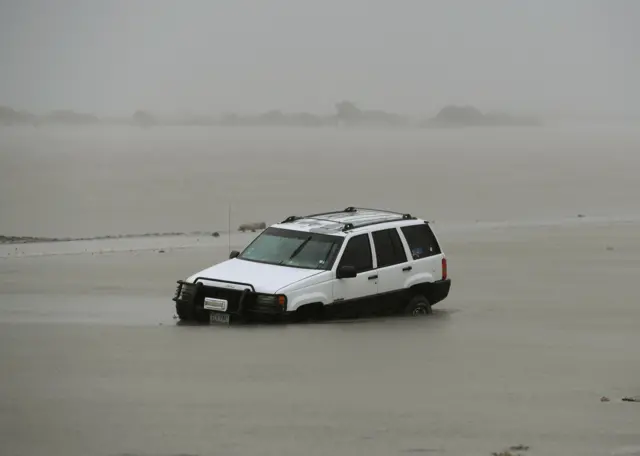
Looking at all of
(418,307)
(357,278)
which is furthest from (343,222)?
(418,307)

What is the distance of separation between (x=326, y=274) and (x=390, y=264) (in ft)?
4.20

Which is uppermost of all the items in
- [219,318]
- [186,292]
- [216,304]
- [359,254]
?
[359,254]

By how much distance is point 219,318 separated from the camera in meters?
15.6

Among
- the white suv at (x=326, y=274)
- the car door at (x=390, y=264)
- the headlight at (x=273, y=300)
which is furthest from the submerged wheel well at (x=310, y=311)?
the car door at (x=390, y=264)

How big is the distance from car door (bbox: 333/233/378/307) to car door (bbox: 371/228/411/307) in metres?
0.13

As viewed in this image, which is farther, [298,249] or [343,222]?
[343,222]

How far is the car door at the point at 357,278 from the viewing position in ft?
53.2

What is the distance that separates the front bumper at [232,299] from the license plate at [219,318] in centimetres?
6

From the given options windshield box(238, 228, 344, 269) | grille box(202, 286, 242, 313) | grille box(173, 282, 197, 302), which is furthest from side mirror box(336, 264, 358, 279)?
grille box(173, 282, 197, 302)

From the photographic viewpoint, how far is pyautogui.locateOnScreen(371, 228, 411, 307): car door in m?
16.9

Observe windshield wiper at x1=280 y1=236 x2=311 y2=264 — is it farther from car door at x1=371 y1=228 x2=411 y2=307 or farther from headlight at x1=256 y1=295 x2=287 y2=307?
headlight at x1=256 y1=295 x2=287 y2=307

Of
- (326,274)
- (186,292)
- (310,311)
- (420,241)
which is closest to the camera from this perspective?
(310,311)

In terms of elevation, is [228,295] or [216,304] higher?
[228,295]

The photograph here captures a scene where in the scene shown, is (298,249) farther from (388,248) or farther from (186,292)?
(186,292)
